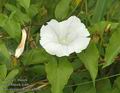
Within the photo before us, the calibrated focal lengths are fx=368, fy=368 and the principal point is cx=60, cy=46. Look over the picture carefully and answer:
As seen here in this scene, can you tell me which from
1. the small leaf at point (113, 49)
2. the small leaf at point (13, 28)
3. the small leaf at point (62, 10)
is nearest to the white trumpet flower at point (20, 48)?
the small leaf at point (13, 28)

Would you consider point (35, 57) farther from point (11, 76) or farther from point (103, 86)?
A: point (103, 86)

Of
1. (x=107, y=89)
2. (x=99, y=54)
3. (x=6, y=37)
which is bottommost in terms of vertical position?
(x=107, y=89)

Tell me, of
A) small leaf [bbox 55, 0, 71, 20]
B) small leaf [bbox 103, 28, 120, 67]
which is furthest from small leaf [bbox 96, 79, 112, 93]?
small leaf [bbox 55, 0, 71, 20]

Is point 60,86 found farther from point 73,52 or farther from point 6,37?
point 6,37

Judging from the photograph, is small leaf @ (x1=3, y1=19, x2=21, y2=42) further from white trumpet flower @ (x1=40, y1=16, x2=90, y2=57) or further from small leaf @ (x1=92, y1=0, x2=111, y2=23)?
small leaf @ (x1=92, y1=0, x2=111, y2=23)

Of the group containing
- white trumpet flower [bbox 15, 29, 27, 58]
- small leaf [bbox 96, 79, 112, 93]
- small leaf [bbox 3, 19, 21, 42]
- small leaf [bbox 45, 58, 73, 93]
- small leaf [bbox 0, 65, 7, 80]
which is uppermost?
small leaf [bbox 3, 19, 21, 42]

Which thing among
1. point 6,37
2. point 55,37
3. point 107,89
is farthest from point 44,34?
point 107,89

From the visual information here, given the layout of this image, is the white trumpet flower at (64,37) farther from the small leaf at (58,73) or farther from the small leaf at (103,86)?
the small leaf at (103,86)
